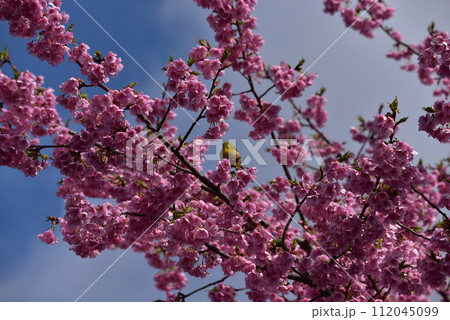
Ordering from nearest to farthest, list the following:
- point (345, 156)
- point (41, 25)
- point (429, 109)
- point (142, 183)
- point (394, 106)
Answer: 1. point (394, 106)
2. point (345, 156)
3. point (429, 109)
4. point (41, 25)
5. point (142, 183)

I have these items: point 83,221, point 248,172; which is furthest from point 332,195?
point 83,221

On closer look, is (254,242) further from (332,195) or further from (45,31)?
(45,31)

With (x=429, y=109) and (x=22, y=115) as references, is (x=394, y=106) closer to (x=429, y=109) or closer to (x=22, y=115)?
(x=429, y=109)

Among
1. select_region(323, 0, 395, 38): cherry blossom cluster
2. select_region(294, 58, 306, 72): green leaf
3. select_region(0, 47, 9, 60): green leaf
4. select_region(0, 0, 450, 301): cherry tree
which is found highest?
select_region(323, 0, 395, 38): cherry blossom cluster

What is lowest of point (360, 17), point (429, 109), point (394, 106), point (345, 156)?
point (345, 156)

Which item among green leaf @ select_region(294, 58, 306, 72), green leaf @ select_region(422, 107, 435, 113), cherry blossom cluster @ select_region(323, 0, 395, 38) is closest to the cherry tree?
green leaf @ select_region(422, 107, 435, 113)

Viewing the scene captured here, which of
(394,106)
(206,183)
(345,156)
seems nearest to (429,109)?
(394,106)

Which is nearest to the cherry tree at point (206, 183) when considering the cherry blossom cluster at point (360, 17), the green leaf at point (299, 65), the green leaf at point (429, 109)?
the green leaf at point (429, 109)

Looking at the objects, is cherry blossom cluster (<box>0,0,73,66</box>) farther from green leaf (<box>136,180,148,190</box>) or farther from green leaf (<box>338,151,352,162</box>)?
green leaf (<box>338,151,352,162</box>)

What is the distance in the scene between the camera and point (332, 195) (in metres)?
5.00

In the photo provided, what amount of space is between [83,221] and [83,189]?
176 cm

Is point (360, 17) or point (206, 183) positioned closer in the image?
point (206, 183)

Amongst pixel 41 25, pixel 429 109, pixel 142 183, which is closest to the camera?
pixel 429 109

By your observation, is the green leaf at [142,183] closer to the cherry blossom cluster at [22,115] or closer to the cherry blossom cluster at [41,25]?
the cherry blossom cluster at [22,115]
